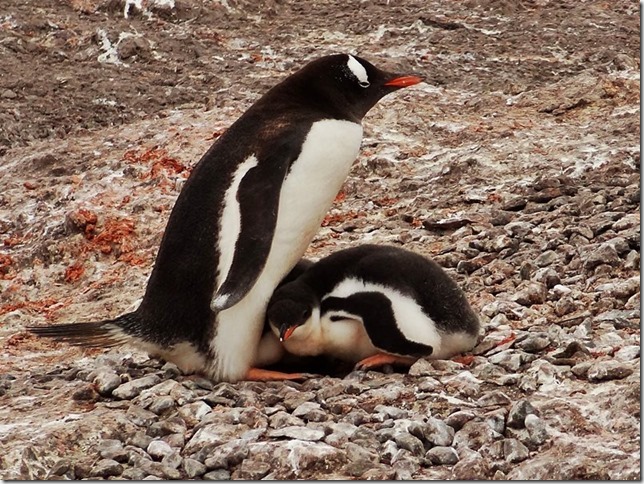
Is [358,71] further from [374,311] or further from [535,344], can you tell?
[535,344]

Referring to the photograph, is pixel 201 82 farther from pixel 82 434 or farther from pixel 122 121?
pixel 82 434

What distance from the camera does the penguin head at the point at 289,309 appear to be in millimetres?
Result: 4180

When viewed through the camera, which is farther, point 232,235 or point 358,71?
point 358,71

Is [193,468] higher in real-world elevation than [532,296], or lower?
lower

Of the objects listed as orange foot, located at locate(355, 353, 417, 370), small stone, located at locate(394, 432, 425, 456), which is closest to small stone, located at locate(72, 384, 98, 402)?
orange foot, located at locate(355, 353, 417, 370)

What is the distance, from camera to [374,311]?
13.9ft

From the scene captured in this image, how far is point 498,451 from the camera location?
340 centimetres

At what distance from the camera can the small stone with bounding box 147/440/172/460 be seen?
3590 mm

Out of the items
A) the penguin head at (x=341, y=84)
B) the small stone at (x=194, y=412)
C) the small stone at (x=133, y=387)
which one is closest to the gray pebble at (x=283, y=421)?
the small stone at (x=194, y=412)

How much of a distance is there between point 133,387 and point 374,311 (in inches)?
38.5

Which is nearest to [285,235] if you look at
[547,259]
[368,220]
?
[547,259]

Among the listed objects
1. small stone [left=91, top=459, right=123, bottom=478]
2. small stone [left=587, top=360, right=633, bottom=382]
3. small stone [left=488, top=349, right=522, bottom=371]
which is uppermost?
small stone [left=587, top=360, right=633, bottom=382]

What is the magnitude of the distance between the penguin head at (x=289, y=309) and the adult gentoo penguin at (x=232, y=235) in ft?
0.29

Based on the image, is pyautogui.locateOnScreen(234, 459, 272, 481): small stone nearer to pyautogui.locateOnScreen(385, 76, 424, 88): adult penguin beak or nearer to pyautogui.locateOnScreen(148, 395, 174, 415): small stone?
pyautogui.locateOnScreen(148, 395, 174, 415): small stone
